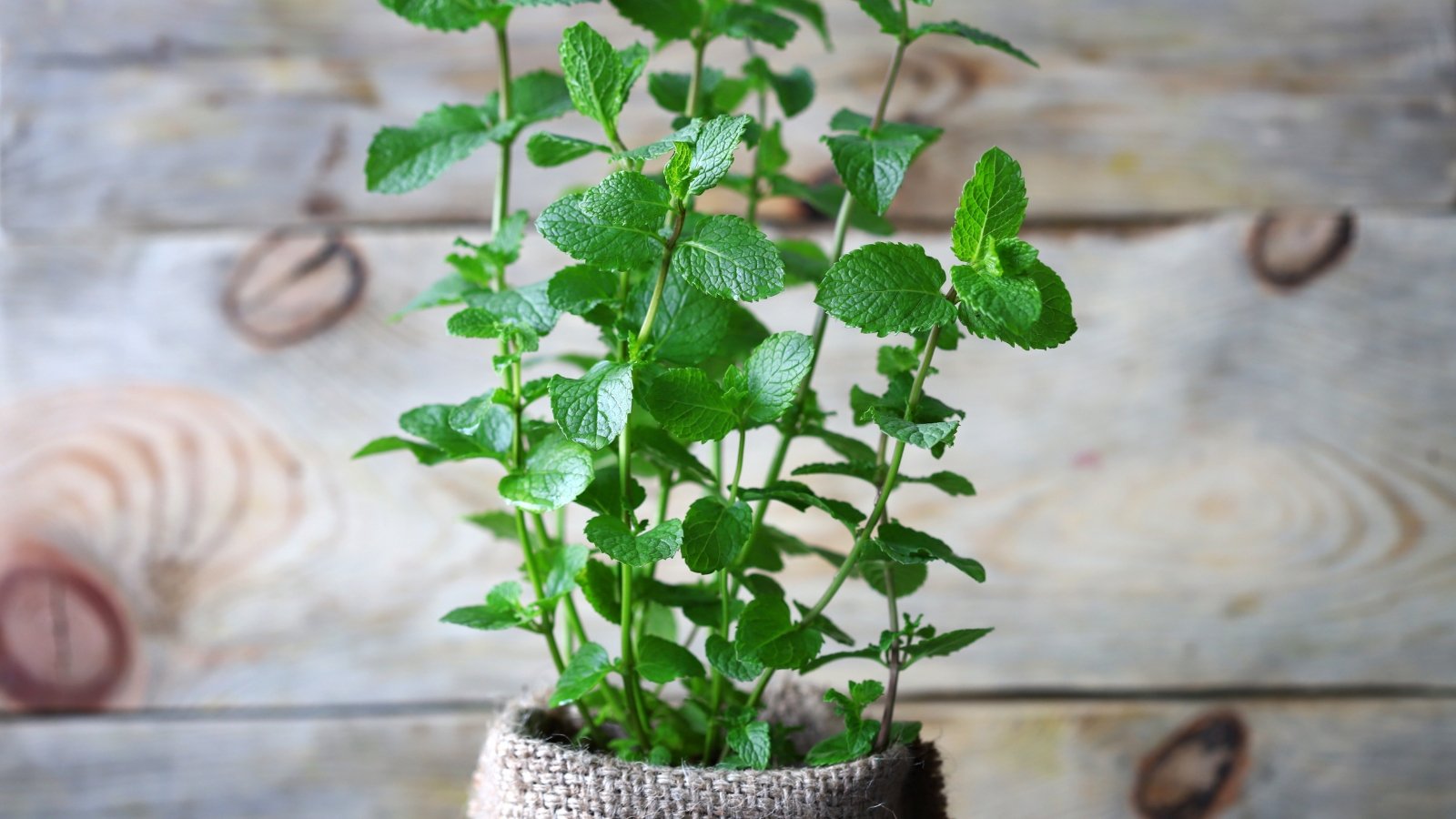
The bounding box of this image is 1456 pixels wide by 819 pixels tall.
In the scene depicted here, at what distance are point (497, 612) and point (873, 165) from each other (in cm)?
23

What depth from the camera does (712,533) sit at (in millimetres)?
417

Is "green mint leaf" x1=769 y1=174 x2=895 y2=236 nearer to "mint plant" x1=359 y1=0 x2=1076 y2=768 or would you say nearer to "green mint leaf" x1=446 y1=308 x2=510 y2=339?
"mint plant" x1=359 y1=0 x2=1076 y2=768

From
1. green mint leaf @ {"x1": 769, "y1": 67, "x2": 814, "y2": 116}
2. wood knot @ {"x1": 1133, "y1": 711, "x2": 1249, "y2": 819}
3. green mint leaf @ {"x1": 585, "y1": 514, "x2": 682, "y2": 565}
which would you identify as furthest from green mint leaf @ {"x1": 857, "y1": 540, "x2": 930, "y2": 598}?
wood knot @ {"x1": 1133, "y1": 711, "x2": 1249, "y2": 819}

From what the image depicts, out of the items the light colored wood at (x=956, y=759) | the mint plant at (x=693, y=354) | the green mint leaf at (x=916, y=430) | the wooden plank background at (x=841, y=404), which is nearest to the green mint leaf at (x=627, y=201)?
the mint plant at (x=693, y=354)

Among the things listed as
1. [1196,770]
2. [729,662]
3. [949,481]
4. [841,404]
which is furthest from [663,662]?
[1196,770]

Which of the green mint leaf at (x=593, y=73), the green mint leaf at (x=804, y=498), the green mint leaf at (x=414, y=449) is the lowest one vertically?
the green mint leaf at (x=414, y=449)

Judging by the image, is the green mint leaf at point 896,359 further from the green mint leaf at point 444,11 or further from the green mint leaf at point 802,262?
the green mint leaf at point 444,11

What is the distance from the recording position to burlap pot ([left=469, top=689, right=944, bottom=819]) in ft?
1.39

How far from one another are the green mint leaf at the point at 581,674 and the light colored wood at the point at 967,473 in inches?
16.2

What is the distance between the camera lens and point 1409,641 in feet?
2.90

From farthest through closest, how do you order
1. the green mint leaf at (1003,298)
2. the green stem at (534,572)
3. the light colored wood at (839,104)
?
1. the light colored wood at (839,104)
2. the green stem at (534,572)
3. the green mint leaf at (1003,298)

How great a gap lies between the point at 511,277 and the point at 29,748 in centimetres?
51

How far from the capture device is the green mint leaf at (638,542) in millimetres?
395

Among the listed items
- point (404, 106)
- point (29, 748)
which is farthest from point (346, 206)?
point (29, 748)
